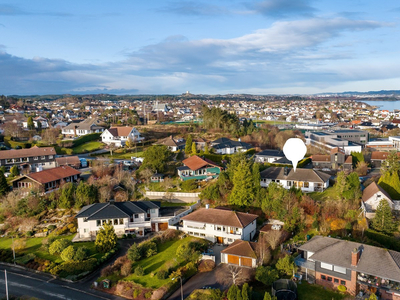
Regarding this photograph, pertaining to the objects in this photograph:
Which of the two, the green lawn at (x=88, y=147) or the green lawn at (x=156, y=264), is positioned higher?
the green lawn at (x=88, y=147)

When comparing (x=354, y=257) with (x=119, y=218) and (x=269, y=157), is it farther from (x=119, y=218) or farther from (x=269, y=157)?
(x=269, y=157)

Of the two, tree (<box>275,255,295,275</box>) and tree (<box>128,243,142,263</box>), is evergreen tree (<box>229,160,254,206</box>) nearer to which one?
tree (<box>275,255,295,275</box>)

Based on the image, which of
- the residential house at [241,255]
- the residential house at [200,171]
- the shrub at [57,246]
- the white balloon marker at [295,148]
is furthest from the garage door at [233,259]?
the residential house at [200,171]

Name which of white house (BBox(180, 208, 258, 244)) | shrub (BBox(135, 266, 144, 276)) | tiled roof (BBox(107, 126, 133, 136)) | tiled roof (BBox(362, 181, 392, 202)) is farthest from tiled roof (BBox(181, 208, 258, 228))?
tiled roof (BBox(107, 126, 133, 136))

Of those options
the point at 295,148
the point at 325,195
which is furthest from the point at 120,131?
the point at 325,195

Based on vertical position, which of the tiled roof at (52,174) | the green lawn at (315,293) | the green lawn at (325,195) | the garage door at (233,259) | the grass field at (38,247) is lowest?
the grass field at (38,247)

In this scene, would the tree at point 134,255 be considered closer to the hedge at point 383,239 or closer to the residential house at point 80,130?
the hedge at point 383,239

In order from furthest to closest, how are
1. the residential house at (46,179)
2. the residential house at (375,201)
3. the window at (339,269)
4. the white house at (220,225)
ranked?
the residential house at (46,179) < the residential house at (375,201) < the white house at (220,225) < the window at (339,269)
